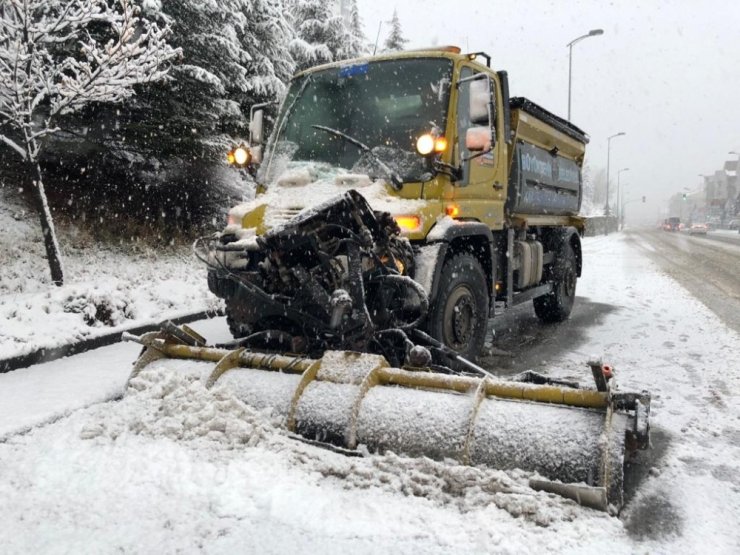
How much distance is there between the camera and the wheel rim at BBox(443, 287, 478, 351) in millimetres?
4859

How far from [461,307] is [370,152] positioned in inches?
59.3

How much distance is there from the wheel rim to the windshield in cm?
105

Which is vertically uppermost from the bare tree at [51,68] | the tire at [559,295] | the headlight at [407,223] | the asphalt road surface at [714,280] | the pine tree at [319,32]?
the pine tree at [319,32]

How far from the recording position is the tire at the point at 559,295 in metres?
8.33

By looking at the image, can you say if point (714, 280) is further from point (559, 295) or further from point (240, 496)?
point (240, 496)

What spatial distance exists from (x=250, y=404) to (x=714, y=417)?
10.7 feet

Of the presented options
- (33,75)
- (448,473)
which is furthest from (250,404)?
(33,75)

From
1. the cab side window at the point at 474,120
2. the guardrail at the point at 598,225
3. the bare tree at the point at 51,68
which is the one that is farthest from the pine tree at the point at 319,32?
the guardrail at the point at 598,225

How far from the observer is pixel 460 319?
5.04 meters

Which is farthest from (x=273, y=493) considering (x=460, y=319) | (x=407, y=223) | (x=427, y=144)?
(x=427, y=144)

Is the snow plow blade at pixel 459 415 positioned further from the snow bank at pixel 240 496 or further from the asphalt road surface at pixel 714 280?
the asphalt road surface at pixel 714 280

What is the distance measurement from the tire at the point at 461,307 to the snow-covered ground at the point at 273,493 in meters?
1.59

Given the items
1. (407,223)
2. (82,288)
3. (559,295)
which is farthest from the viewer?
(559,295)

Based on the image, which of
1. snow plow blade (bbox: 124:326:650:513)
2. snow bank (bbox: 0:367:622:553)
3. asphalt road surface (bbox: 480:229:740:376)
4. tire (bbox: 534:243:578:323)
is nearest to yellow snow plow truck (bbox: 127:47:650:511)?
snow plow blade (bbox: 124:326:650:513)
